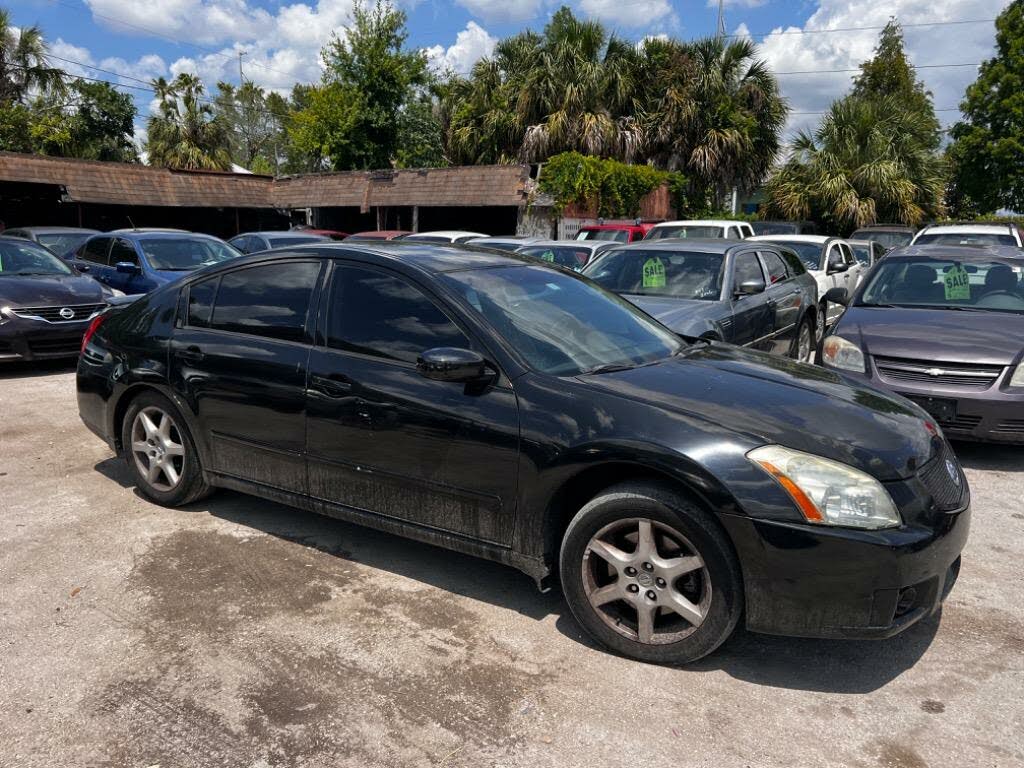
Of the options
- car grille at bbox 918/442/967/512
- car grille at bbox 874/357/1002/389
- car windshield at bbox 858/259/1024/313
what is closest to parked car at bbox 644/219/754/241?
car windshield at bbox 858/259/1024/313

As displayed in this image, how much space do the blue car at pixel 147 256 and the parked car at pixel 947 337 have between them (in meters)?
8.31

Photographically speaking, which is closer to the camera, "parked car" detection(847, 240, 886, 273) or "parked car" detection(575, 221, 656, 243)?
"parked car" detection(847, 240, 886, 273)

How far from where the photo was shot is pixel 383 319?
3855 millimetres

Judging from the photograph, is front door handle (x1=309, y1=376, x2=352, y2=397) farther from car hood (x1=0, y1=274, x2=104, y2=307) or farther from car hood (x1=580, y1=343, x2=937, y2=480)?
car hood (x1=0, y1=274, x2=104, y2=307)

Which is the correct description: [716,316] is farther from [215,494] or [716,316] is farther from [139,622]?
[139,622]

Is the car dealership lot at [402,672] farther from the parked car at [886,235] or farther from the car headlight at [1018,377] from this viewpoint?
the parked car at [886,235]

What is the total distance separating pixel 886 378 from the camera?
5824mm

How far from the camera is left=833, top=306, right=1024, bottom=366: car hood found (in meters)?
5.65

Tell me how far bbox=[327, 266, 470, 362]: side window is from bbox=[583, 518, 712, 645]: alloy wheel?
111 cm

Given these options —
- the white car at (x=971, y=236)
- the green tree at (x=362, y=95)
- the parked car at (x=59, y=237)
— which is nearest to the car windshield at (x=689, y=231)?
the white car at (x=971, y=236)

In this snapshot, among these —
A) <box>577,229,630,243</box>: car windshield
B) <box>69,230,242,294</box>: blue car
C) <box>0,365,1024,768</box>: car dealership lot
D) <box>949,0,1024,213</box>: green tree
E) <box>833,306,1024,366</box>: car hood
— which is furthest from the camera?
<box>949,0,1024,213</box>: green tree

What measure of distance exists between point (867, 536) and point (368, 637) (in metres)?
2.02

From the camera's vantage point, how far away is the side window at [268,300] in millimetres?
4129

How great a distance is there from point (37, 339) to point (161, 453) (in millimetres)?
5028
